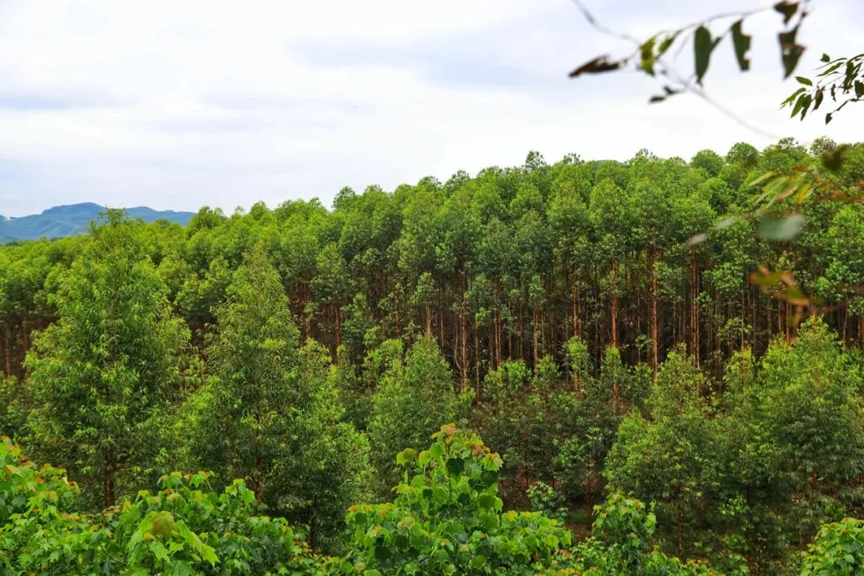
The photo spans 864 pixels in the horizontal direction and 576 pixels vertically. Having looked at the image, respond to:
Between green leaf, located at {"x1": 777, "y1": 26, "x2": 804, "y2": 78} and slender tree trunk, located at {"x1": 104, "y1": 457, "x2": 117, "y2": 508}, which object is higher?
green leaf, located at {"x1": 777, "y1": 26, "x2": 804, "y2": 78}

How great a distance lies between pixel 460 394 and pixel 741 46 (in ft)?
102

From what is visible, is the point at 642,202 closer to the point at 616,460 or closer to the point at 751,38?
the point at 616,460

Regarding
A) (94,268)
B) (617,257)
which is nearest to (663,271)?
(617,257)

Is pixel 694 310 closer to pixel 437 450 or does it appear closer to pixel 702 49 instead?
pixel 437 450

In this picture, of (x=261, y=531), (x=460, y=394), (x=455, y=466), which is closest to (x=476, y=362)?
(x=460, y=394)

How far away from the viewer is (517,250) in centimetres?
4166

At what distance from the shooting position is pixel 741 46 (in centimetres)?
158

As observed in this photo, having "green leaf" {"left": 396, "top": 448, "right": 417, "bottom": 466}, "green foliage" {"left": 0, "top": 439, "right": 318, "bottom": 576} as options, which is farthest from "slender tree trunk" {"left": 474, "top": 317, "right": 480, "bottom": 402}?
"green leaf" {"left": 396, "top": 448, "right": 417, "bottom": 466}

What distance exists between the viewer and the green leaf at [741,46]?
5.16 feet

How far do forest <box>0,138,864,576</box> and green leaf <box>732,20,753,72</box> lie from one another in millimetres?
344

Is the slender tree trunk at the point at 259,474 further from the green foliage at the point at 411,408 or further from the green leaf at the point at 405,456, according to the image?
the green leaf at the point at 405,456

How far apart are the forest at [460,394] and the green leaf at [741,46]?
0.34 m

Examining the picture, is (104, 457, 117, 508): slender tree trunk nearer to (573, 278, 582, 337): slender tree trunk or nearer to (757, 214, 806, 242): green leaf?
(757, 214, 806, 242): green leaf

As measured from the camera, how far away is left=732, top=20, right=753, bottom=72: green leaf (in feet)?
5.16
